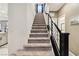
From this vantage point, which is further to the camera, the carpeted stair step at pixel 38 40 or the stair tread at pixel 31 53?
the carpeted stair step at pixel 38 40

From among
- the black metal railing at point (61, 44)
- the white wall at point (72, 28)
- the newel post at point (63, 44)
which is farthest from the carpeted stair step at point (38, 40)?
the white wall at point (72, 28)

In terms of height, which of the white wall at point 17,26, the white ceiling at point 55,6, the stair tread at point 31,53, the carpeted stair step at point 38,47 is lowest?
the stair tread at point 31,53

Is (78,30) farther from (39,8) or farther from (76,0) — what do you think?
(39,8)

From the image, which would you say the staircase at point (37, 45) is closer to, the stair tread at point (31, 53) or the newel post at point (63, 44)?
the stair tread at point (31, 53)

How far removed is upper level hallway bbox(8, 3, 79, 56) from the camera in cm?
183

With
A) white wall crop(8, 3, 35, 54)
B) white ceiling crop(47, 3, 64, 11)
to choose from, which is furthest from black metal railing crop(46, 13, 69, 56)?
white wall crop(8, 3, 35, 54)

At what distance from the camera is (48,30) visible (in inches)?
79.4

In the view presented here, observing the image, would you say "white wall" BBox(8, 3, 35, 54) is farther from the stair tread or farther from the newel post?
the newel post

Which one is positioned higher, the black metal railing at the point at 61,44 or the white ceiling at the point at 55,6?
the white ceiling at the point at 55,6

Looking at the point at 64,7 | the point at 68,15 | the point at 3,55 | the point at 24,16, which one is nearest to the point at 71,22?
the point at 68,15

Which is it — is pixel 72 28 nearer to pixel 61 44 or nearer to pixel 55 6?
pixel 61 44

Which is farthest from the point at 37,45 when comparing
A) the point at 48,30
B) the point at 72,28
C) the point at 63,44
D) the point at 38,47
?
the point at 72,28

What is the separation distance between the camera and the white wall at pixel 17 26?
1.90 m

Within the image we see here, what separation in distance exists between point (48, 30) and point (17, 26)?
48cm
